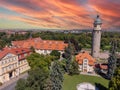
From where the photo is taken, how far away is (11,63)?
59906mm

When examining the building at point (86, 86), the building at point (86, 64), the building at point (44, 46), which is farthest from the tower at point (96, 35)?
the building at point (86, 86)

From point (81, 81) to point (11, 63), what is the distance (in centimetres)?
2309

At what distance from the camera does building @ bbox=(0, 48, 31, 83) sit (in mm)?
56062

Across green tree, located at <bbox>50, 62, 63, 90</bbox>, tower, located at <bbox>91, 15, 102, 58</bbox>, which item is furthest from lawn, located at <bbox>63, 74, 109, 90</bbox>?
tower, located at <bbox>91, 15, 102, 58</bbox>

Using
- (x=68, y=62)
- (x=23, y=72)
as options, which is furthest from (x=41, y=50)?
(x=68, y=62)

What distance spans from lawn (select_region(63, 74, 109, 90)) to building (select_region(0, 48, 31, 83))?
56.6 ft

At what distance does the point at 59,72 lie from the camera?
43.0 m

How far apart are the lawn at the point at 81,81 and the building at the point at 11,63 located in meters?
17.3

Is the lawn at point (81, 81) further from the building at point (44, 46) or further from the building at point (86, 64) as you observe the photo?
the building at point (44, 46)

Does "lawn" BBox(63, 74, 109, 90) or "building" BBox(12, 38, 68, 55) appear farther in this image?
"building" BBox(12, 38, 68, 55)

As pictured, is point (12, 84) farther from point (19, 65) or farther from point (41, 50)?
point (41, 50)

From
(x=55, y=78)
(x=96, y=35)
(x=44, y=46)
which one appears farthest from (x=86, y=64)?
(x=44, y=46)

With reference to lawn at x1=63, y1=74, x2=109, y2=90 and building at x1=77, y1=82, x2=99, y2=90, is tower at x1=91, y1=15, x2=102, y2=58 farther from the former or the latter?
building at x1=77, y1=82, x2=99, y2=90

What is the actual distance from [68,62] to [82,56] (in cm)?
873
